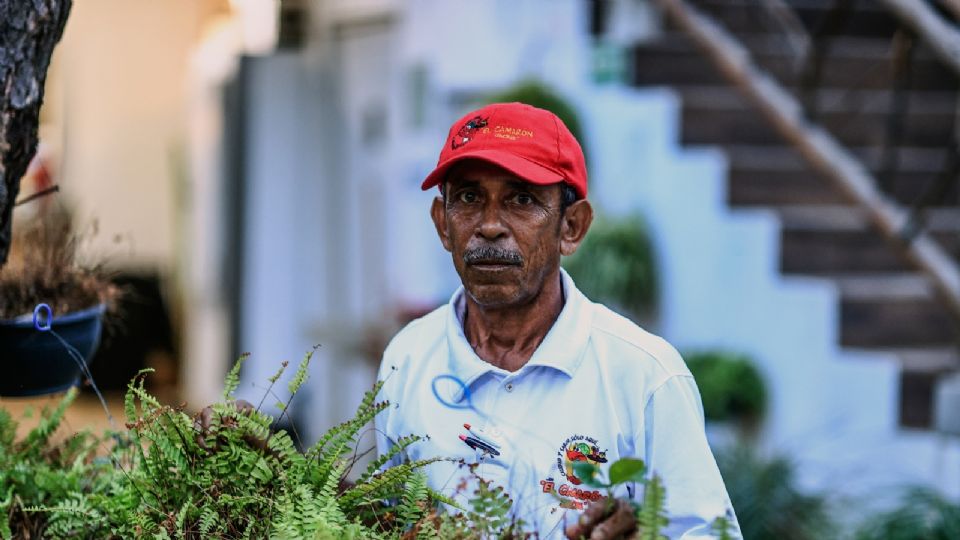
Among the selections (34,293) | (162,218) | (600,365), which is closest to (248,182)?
(162,218)

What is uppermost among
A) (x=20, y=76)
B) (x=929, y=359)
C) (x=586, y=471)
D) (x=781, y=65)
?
(x=781, y=65)

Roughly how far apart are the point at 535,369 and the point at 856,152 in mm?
4011

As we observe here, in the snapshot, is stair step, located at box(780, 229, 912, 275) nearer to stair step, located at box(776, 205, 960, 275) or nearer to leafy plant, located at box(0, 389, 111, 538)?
stair step, located at box(776, 205, 960, 275)

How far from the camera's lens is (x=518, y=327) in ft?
7.67

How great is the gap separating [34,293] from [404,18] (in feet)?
16.5

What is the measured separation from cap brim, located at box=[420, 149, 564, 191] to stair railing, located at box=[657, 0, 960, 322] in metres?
2.08

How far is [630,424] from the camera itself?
2168mm

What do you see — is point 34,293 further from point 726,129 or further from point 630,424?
point 726,129

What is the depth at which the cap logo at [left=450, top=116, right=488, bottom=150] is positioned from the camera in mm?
2271

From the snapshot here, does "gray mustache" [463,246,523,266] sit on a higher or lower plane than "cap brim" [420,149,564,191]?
lower

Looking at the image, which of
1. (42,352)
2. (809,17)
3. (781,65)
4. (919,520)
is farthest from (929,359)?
(42,352)

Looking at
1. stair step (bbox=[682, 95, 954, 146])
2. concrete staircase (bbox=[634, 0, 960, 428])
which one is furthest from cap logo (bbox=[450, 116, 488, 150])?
stair step (bbox=[682, 95, 954, 146])

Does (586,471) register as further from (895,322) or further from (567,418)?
(895,322)

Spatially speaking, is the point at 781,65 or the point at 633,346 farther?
the point at 781,65
